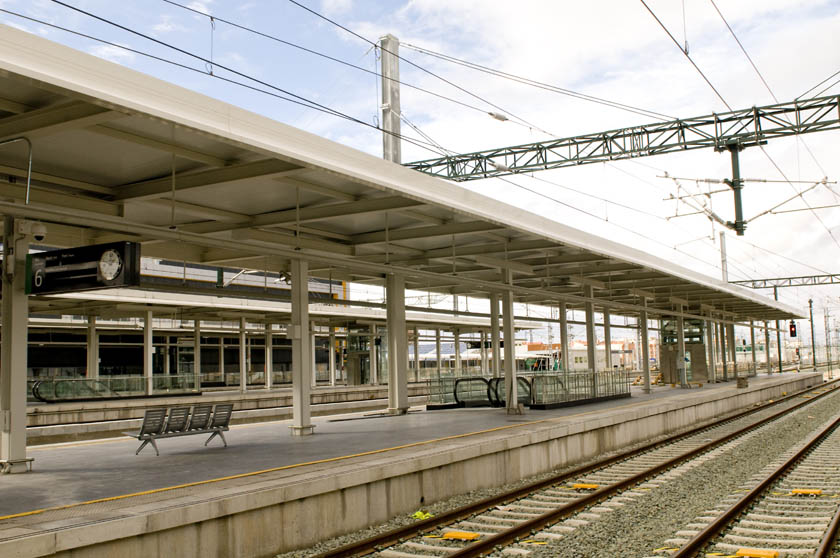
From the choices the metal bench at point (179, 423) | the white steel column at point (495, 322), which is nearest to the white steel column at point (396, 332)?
the white steel column at point (495, 322)

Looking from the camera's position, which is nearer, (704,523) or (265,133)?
(265,133)

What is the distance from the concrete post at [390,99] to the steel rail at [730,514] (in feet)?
32.8

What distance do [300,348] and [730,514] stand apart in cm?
753

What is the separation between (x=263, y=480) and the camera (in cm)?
836

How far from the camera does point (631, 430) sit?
17203mm

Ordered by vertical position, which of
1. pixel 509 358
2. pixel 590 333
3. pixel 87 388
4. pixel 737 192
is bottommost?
pixel 87 388

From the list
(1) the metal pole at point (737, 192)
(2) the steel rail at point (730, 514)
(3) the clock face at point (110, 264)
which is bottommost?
(2) the steel rail at point (730, 514)

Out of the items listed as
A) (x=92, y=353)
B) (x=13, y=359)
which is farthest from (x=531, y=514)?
(x=92, y=353)

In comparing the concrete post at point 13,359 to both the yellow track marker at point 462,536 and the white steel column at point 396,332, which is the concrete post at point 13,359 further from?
the white steel column at point 396,332

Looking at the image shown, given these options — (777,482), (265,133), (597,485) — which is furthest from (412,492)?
(777,482)

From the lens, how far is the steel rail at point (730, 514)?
730 centimetres

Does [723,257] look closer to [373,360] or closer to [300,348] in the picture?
[373,360]

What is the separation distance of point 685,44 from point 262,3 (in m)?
7.11

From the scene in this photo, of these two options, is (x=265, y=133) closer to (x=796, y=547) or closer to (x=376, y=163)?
(x=376, y=163)
